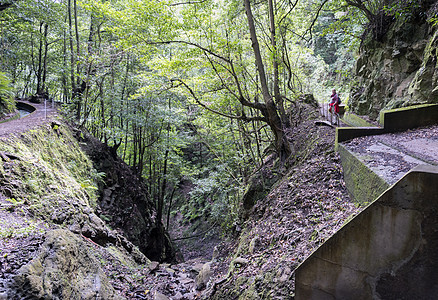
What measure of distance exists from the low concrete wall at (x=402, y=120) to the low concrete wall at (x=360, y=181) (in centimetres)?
96

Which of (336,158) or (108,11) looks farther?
(108,11)

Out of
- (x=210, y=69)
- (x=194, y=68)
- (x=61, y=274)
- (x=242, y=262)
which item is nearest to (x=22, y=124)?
(x=210, y=69)

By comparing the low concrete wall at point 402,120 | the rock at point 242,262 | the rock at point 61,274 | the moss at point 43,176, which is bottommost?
the rock at point 242,262

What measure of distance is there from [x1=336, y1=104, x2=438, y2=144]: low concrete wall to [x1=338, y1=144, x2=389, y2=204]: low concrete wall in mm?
965

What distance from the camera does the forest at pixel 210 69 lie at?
796cm

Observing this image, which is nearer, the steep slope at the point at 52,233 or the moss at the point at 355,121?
the steep slope at the point at 52,233

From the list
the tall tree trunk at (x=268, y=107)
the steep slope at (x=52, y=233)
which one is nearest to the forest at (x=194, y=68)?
the tall tree trunk at (x=268, y=107)

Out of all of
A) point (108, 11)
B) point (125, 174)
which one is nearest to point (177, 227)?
point (125, 174)

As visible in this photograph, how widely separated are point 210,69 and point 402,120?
6801mm

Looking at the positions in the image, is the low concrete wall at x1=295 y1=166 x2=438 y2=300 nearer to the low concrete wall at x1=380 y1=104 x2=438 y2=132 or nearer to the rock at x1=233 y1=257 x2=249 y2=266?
the rock at x1=233 y1=257 x2=249 y2=266

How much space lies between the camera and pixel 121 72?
44.2ft

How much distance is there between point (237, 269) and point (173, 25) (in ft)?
23.3

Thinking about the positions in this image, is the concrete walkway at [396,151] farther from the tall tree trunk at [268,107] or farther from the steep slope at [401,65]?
the tall tree trunk at [268,107]

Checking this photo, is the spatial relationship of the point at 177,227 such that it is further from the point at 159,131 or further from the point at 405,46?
the point at 405,46
